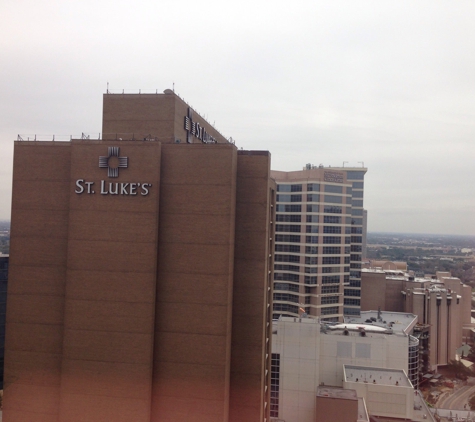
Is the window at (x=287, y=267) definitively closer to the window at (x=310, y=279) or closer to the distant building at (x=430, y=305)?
the window at (x=310, y=279)

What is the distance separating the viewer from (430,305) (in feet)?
268

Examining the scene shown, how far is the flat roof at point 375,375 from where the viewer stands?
43.4 metres

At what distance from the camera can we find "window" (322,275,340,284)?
242ft

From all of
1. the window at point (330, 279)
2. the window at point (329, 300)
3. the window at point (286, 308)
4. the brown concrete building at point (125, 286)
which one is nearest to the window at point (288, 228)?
the window at point (330, 279)

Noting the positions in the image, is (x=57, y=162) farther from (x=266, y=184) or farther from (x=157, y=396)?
(x=157, y=396)

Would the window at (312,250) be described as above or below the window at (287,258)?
above

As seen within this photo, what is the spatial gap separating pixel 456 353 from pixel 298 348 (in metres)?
51.9

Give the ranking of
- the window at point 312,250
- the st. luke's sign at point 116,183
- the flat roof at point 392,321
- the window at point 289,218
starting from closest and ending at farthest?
the st. luke's sign at point 116,183
the flat roof at point 392,321
the window at point 312,250
the window at point 289,218

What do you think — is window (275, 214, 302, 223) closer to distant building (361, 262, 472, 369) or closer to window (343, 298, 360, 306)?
window (343, 298, 360, 306)

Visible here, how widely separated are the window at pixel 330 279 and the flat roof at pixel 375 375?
86.8 feet

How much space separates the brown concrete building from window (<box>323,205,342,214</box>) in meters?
49.9

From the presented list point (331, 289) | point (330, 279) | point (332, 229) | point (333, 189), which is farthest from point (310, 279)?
point (333, 189)

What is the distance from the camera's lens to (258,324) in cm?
2647

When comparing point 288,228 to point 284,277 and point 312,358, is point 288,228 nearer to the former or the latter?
point 284,277
